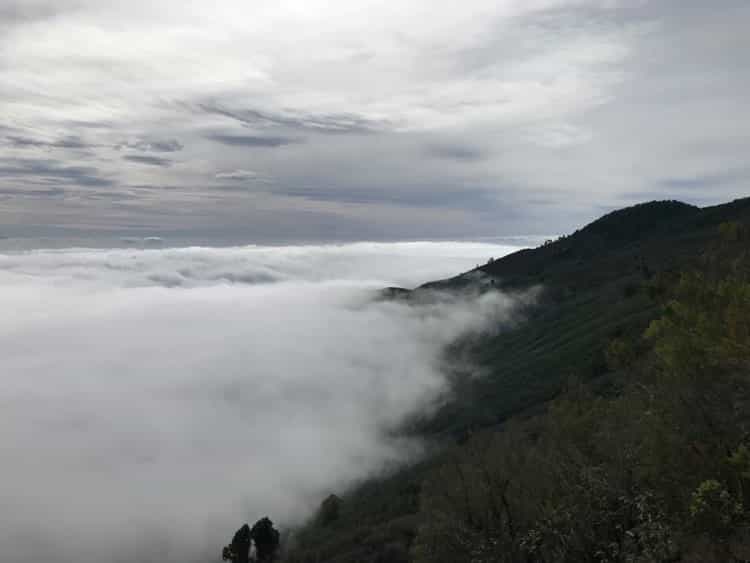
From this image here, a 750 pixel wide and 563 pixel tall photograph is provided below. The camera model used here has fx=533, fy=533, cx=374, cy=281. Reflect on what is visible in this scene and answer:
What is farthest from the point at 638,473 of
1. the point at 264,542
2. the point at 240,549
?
the point at 264,542

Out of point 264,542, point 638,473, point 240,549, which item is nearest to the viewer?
point 638,473

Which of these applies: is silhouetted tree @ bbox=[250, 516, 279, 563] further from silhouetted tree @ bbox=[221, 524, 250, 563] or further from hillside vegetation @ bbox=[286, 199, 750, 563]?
hillside vegetation @ bbox=[286, 199, 750, 563]

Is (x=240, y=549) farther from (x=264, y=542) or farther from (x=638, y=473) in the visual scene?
(x=638, y=473)

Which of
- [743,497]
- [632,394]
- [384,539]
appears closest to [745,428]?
[743,497]

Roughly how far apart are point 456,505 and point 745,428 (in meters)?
23.0

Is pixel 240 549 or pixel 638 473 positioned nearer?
pixel 638 473

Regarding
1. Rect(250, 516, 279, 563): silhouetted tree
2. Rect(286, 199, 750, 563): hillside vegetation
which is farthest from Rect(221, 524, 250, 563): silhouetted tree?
Rect(286, 199, 750, 563): hillside vegetation

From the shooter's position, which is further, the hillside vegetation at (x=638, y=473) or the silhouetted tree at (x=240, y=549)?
the silhouetted tree at (x=240, y=549)

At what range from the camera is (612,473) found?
30.3m

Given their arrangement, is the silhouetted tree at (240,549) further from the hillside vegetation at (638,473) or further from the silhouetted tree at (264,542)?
the hillside vegetation at (638,473)

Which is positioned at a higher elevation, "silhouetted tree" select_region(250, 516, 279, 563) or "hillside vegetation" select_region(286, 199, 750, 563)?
"hillside vegetation" select_region(286, 199, 750, 563)

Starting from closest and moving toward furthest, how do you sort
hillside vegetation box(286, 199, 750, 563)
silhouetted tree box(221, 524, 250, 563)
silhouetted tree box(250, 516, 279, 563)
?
hillside vegetation box(286, 199, 750, 563), silhouetted tree box(221, 524, 250, 563), silhouetted tree box(250, 516, 279, 563)

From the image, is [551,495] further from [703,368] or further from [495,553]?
[703,368]

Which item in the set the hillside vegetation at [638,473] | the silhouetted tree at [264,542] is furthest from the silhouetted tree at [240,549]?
the hillside vegetation at [638,473]
